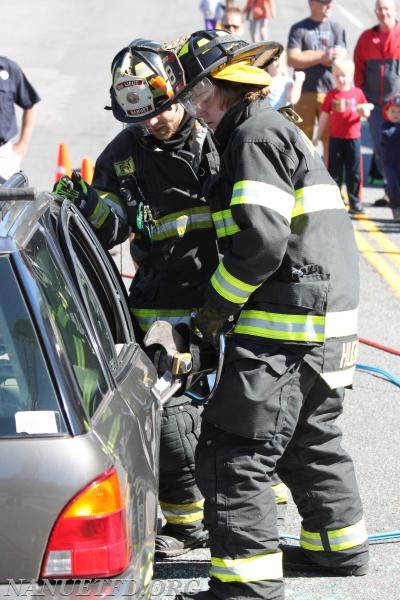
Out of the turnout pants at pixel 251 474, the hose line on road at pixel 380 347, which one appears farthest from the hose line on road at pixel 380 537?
the hose line on road at pixel 380 347

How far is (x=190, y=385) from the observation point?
422 centimetres

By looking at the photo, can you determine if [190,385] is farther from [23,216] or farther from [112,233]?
[23,216]

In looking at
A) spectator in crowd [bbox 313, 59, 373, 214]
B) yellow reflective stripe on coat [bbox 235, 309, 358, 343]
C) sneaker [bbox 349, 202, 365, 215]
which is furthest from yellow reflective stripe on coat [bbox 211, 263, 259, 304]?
sneaker [bbox 349, 202, 365, 215]

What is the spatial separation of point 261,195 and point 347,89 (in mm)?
7771

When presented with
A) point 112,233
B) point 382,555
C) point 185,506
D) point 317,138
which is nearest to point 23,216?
point 112,233

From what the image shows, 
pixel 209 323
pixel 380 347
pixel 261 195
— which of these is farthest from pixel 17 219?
pixel 380 347

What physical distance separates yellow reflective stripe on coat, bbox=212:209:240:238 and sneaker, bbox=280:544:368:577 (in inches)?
53.4

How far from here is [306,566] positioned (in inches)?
175

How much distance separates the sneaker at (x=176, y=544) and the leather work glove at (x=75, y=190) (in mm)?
1416

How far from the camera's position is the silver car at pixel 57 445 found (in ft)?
8.75

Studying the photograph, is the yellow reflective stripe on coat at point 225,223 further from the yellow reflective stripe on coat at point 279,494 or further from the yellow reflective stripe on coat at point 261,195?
the yellow reflective stripe on coat at point 279,494

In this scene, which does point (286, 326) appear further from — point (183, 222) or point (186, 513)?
point (186, 513)

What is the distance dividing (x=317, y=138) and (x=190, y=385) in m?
8.01

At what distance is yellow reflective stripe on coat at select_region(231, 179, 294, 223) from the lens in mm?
3732
